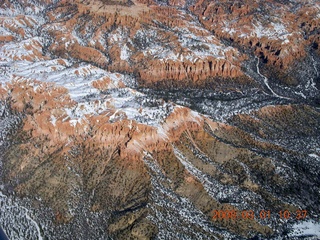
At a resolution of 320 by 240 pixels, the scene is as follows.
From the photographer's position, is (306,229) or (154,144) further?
(154,144)

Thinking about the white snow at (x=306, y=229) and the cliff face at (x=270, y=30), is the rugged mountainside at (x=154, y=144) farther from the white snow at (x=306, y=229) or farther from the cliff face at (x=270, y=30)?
the cliff face at (x=270, y=30)

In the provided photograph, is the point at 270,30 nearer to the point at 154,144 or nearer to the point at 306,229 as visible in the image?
the point at 154,144

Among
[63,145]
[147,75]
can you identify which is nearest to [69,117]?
[63,145]

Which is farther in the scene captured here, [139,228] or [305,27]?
[305,27]

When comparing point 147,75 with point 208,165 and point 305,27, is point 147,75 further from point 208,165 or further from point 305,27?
point 305,27
